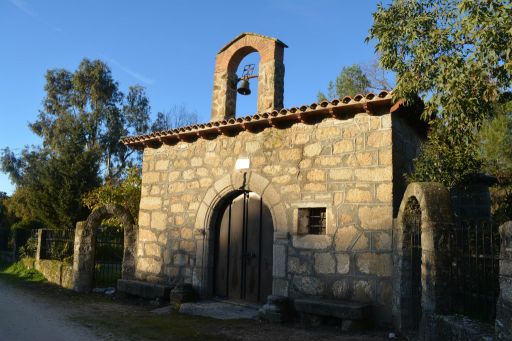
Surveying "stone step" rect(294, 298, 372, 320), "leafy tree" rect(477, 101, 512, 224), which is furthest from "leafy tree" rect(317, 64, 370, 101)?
"stone step" rect(294, 298, 372, 320)

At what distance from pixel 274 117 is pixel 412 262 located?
290 centimetres

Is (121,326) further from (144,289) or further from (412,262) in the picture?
(412,262)

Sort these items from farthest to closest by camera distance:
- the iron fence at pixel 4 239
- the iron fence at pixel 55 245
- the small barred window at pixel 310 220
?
the iron fence at pixel 4 239 < the iron fence at pixel 55 245 < the small barred window at pixel 310 220

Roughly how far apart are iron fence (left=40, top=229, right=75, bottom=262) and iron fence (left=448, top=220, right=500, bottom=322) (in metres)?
9.26

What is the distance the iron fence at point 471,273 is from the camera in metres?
4.38

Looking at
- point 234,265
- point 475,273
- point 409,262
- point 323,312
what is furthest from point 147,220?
point 475,273

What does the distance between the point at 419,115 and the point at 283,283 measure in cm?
332

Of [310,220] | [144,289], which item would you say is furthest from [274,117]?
[144,289]

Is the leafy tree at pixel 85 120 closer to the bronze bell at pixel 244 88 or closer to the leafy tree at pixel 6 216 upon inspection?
the leafy tree at pixel 6 216

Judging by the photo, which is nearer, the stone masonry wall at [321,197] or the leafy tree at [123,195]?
the stone masonry wall at [321,197]

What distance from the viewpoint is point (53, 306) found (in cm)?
723

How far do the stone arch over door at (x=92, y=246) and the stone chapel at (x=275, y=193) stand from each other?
0.25 metres

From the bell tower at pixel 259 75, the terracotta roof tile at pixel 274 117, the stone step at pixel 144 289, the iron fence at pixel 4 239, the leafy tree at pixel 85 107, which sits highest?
the leafy tree at pixel 85 107

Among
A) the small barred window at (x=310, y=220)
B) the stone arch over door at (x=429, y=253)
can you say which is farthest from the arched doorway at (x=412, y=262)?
the small barred window at (x=310, y=220)
